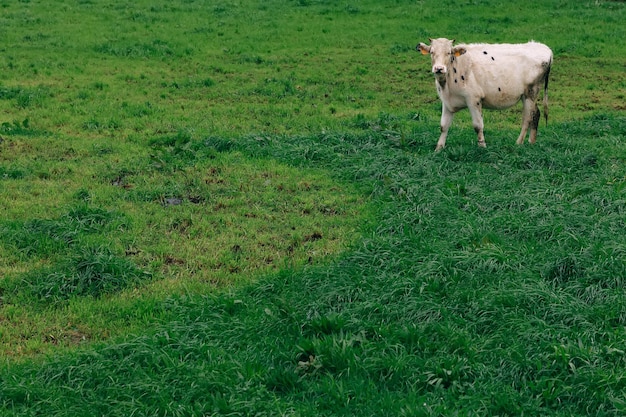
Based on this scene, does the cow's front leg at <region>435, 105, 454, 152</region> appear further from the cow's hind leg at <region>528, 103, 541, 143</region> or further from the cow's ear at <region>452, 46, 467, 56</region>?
the cow's hind leg at <region>528, 103, 541, 143</region>

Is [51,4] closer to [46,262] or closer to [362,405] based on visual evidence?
[46,262]

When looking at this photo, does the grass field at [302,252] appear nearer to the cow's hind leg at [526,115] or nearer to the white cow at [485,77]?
the cow's hind leg at [526,115]

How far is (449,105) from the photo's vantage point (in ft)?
36.7

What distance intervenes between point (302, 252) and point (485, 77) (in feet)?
15.7

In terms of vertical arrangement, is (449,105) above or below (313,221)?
above

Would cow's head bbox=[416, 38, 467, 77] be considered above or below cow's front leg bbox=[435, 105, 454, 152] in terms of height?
above

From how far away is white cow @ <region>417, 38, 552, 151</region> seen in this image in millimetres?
10977

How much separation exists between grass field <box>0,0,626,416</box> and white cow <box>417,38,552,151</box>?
0.55m

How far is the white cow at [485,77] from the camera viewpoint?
36.0 feet

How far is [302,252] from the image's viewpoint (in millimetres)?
7945

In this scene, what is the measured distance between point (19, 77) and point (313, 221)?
10761mm

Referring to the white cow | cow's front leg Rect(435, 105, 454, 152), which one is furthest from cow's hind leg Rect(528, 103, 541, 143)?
cow's front leg Rect(435, 105, 454, 152)

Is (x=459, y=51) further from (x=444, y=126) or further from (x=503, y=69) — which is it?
(x=444, y=126)

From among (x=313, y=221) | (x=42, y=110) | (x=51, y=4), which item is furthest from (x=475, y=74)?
(x=51, y=4)
